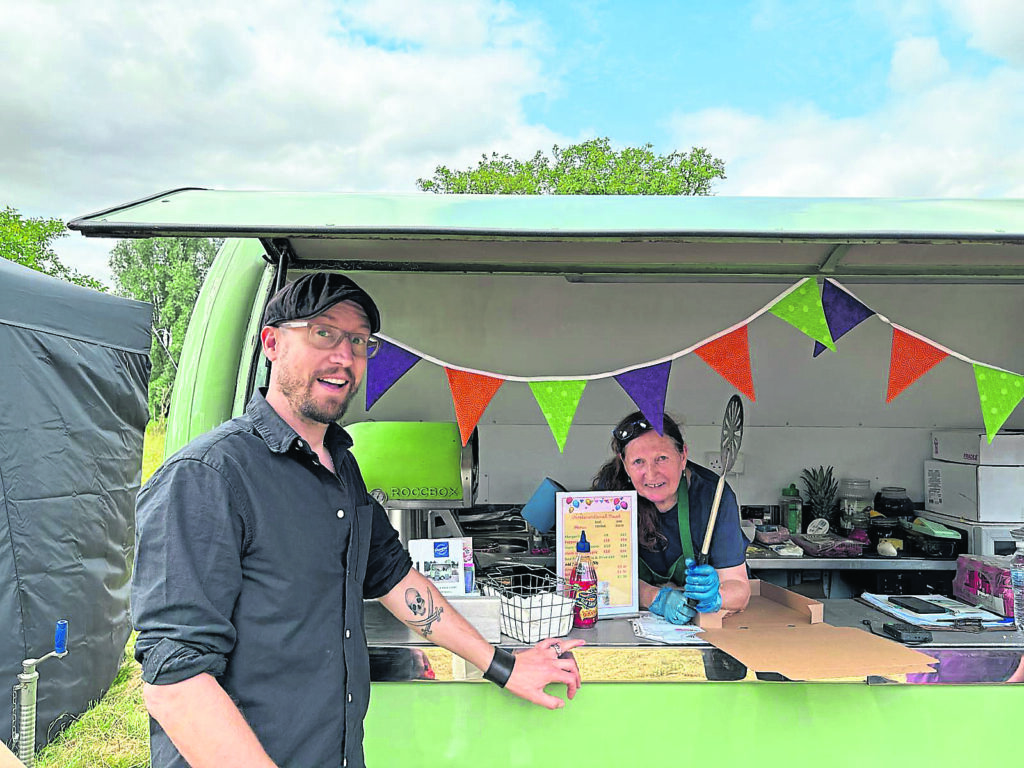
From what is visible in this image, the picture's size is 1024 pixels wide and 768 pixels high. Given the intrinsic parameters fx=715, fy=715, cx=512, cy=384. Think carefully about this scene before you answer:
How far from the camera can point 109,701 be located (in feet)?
15.6

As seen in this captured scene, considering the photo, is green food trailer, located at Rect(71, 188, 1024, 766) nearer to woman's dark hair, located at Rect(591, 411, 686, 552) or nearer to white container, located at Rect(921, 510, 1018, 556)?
white container, located at Rect(921, 510, 1018, 556)

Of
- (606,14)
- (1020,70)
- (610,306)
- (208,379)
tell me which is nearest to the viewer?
(208,379)

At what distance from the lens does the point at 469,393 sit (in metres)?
2.69

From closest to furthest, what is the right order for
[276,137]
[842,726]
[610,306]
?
[842,726], [610,306], [276,137]

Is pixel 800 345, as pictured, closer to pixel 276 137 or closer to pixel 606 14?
pixel 606 14

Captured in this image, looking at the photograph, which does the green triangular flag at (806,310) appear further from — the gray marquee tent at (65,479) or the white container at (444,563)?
the gray marquee tent at (65,479)

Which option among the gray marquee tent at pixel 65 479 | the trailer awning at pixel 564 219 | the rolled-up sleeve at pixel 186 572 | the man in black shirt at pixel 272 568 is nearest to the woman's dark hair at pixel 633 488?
the trailer awning at pixel 564 219

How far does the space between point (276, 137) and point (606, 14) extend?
886 inches

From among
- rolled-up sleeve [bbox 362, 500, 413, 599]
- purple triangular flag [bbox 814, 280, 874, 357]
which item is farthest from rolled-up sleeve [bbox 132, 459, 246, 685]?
purple triangular flag [bbox 814, 280, 874, 357]

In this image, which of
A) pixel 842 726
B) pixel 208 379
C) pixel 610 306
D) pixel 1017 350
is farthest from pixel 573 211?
pixel 1017 350

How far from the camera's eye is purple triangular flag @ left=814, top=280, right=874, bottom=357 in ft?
8.95

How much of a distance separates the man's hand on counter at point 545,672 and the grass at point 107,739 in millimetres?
2917

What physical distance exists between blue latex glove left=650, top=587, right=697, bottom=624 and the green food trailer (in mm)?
169

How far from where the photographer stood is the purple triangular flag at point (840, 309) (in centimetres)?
273
